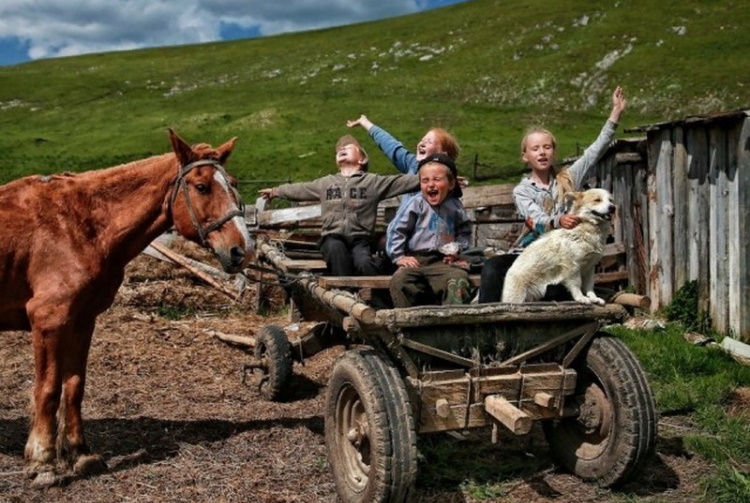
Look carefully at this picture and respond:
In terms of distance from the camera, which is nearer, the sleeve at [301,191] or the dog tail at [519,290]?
the dog tail at [519,290]

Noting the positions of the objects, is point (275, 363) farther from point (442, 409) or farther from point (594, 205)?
point (594, 205)

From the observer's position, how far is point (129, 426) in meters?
5.88

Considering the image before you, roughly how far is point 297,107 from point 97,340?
129 feet

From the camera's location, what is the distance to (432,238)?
538cm

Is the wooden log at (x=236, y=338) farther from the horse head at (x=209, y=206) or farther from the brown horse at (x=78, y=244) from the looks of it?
the horse head at (x=209, y=206)

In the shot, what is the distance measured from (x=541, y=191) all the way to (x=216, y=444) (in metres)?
3.15

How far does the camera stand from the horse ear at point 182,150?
4770mm

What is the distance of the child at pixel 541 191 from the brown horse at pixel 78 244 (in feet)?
5.62

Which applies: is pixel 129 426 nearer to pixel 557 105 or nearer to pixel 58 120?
pixel 557 105

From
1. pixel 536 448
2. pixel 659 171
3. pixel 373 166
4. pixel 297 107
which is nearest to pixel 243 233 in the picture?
pixel 536 448

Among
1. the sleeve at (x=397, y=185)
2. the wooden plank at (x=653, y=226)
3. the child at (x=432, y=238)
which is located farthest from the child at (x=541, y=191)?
the wooden plank at (x=653, y=226)

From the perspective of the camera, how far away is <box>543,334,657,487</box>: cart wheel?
13.7ft

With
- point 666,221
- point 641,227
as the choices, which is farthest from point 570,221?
point 641,227

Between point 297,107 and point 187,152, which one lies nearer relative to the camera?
point 187,152
